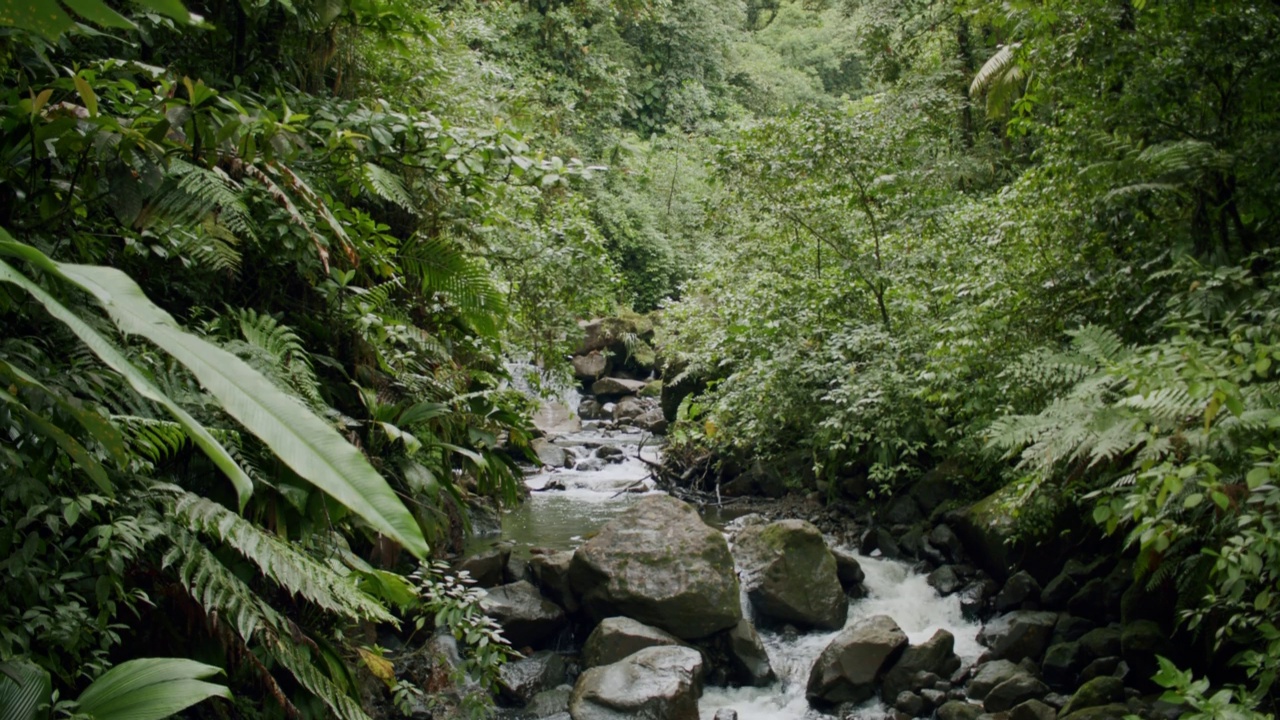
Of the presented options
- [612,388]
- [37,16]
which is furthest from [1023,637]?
[612,388]

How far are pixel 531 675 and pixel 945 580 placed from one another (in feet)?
11.9

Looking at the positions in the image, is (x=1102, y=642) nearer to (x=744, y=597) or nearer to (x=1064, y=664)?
(x=1064, y=664)

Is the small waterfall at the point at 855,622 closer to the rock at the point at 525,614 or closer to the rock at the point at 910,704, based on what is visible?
the rock at the point at 910,704

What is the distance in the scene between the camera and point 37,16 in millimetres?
882

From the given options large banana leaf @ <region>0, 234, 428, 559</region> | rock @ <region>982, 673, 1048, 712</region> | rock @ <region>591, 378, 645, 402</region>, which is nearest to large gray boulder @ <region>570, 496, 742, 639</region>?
rock @ <region>982, 673, 1048, 712</region>

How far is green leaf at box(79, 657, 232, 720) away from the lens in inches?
64.7

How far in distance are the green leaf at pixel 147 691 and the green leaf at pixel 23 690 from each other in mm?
213

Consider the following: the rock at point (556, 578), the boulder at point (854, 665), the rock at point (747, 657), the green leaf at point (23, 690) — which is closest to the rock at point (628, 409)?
the rock at point (556, 578)

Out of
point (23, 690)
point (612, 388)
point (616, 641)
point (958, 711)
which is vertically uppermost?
point (23, 690)

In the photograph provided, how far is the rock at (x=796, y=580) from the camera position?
702 cm

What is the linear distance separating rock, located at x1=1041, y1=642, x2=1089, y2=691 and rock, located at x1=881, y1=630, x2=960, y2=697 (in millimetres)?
623

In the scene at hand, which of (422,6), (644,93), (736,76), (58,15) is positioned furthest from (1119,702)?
(736,76)

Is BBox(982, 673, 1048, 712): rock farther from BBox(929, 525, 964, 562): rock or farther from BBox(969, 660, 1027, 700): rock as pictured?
BBox(929, 525, 964, 562): rock

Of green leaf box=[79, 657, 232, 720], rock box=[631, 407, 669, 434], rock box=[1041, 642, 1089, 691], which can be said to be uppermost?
green leaf box=[79, 657, 232, 720]
